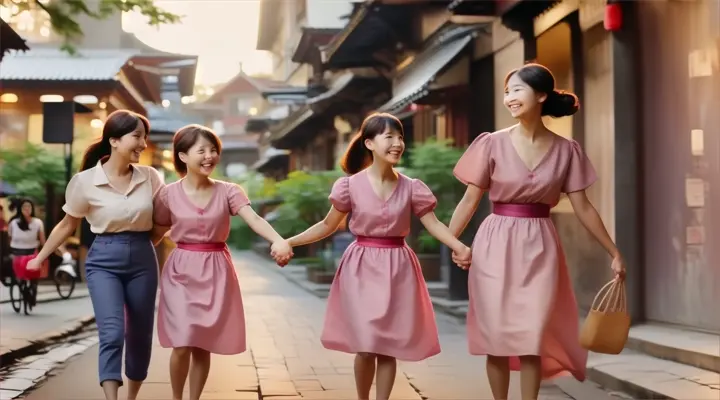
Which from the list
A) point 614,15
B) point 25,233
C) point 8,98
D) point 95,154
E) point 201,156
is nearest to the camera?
point 201,156

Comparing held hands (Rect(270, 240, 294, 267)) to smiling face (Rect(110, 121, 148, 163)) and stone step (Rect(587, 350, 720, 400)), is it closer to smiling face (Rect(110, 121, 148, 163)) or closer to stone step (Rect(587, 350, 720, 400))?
smiling face (Rect(110, 121, 148, 163))

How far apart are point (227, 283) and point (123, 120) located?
4.10 feet

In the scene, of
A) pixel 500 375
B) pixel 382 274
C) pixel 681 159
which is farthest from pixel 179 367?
pixel 681 159

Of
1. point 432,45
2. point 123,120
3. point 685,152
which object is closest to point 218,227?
point 123,120

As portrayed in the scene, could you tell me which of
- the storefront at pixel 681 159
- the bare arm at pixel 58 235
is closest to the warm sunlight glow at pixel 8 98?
the storefront at pixel 681 159

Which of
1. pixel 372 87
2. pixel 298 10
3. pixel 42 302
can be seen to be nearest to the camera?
pixel 42 302

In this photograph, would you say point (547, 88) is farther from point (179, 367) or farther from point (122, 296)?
point (122, 296)

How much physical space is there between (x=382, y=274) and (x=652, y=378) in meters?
3.36

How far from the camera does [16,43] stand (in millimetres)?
12242

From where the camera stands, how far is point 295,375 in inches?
353

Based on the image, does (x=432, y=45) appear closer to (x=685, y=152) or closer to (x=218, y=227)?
(x=685, y=152)

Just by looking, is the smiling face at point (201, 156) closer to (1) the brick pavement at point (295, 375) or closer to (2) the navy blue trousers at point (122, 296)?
(2) the navy blue trousers at point (122, 296)

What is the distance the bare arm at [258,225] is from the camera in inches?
236

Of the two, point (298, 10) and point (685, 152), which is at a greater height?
point (298, 10)
